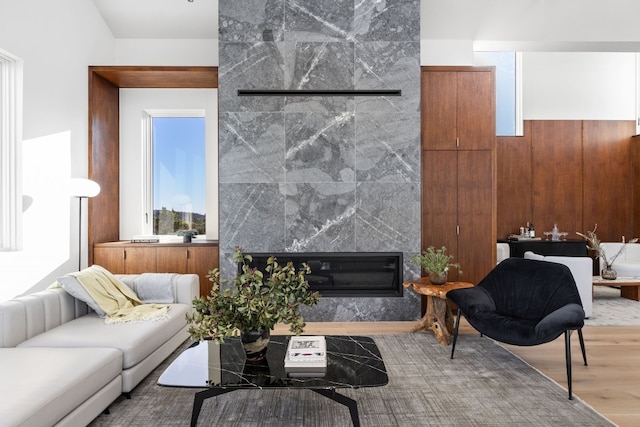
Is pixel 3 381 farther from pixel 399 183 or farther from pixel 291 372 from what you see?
pixel 399 183

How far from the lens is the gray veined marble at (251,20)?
4410mm

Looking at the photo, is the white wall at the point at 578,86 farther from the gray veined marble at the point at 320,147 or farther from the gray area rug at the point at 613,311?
the gray veined marble at the point at 320,147

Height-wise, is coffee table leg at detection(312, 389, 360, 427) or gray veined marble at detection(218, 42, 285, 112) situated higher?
gray veined marble at detection(218, 42, 285, 112)

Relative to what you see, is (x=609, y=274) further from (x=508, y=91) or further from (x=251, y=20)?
(x=251, y=20)

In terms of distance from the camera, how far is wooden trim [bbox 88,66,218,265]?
471cm

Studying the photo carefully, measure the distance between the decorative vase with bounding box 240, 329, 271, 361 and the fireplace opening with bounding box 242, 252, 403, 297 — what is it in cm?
207

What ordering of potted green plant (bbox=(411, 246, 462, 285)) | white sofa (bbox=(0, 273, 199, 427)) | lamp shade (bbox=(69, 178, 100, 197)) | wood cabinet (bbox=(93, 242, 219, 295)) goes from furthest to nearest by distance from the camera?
1. wood cabinet (bbox=(93, 242, 219, 295))
2. lamp shade (bbox=(69, 178, 100, 197))
3. potted green plant (bbox=(411, 246, 462, 285))
4. white sofa (bbox=(0, 273, 199, 427))

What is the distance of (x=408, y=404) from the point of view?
2.52m

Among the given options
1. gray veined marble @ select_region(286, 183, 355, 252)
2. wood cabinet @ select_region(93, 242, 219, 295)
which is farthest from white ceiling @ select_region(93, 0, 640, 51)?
wood cabinet @ select_region(93, 242, 219, 295)

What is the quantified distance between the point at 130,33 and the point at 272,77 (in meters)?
2.04

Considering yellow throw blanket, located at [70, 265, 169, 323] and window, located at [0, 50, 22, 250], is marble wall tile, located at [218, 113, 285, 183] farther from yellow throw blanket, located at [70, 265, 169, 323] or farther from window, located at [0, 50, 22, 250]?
window, located at [0, 50, 22, 250]

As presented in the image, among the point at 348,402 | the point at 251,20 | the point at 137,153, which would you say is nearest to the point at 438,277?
the point at 348,402

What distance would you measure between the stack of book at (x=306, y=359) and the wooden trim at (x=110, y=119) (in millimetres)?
3338

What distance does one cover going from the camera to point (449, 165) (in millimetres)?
4648
